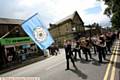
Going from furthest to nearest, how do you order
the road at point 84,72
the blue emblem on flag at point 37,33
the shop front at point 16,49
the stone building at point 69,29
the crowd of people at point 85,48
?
the stone building at point 69,29, the shop front at point 16,49, the crowd of people at point 85,48, the road at point 84,72, the blue emblem on flag at point 37,33

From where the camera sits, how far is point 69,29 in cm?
6238

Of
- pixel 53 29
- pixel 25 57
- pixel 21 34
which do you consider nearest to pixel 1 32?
pixel 21 34

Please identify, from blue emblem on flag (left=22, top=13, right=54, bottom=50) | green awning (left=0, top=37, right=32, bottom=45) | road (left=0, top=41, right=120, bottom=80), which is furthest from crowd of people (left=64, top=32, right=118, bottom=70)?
green awning (left=0, top=37, right=32, bottom=45)

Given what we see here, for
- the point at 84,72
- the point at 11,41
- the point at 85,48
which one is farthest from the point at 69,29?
the point at 84,72

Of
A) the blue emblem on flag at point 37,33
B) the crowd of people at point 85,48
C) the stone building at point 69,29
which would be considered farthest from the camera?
the stone building at point 69,29

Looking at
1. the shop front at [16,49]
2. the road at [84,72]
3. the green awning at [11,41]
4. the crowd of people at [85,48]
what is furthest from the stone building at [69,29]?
the road at [84,72]

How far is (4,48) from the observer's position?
31.8m

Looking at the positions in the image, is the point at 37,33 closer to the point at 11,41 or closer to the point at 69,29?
the point at 11,41

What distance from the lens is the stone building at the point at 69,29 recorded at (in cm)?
6177

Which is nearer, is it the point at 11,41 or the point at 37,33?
the point at 37,33

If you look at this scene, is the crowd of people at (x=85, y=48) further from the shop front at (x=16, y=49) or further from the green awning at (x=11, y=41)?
the green awning at (x=11, y=41)

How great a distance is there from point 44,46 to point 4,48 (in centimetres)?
2626

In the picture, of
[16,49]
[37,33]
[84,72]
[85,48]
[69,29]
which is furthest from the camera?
[69,29]

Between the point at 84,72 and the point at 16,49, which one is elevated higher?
the point at 16,49
